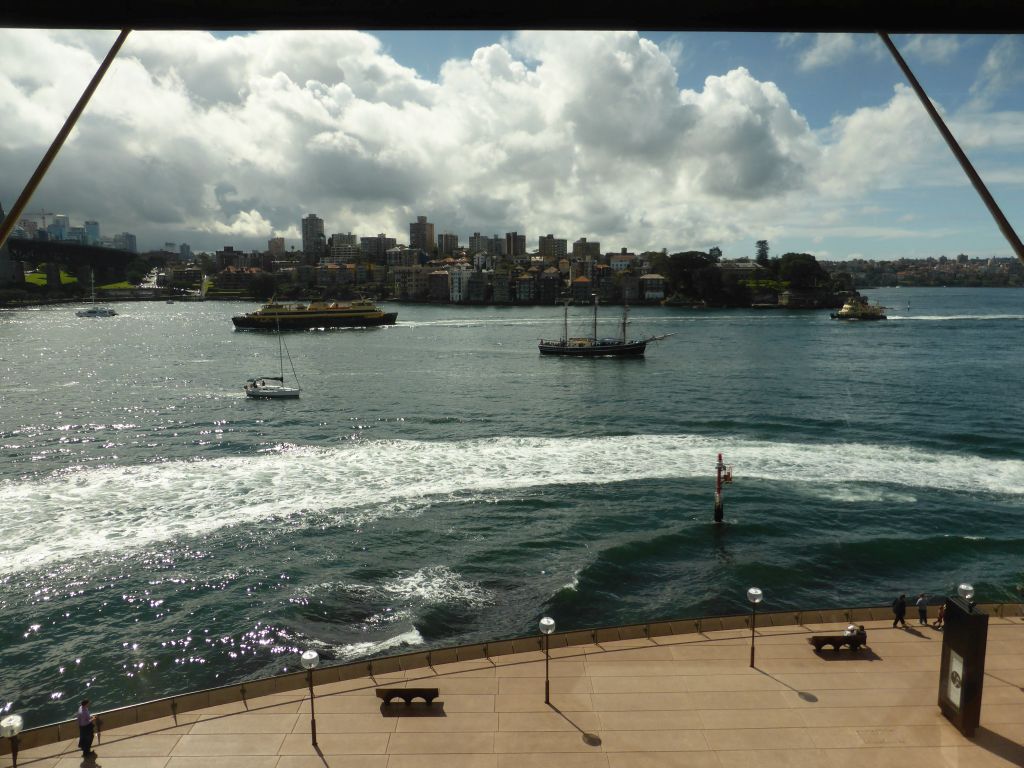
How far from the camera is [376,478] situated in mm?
29609

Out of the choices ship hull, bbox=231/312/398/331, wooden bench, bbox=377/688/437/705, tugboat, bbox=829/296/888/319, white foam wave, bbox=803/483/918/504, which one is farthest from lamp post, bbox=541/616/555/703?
tugboat, bbox=829/296/888/319

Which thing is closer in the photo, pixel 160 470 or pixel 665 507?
pixel 665 507

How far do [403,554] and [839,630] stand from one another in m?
13.1

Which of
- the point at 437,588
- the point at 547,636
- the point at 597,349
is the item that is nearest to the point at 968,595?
the point at 547,636

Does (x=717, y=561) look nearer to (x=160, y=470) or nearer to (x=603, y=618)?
(x=603, y=618)

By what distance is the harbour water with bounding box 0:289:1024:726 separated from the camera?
1753 cm

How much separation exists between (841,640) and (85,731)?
11.9m

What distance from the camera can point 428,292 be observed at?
7490 inches

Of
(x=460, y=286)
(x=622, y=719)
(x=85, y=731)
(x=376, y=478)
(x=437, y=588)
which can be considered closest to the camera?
(x=85, y=731)

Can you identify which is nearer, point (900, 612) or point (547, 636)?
point (547, 636)

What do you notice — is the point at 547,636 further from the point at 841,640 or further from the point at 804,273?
the point at 804,273

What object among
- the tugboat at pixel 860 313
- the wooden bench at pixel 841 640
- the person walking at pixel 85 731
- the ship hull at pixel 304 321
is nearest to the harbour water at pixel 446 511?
the person walking at pixel 85 731

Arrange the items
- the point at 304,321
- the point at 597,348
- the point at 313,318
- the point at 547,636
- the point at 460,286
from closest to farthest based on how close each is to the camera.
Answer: the point at 547,636
the point at 597,348
the point at 304,321
the point at 313,318
the point at 460,286

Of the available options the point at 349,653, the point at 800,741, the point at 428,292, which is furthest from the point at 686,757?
the point at 428,292
